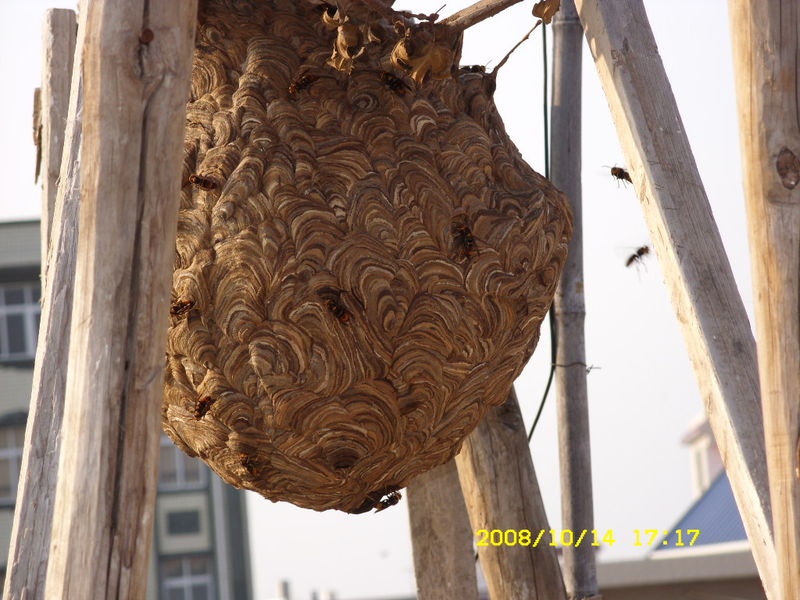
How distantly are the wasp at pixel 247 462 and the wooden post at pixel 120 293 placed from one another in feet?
1.80

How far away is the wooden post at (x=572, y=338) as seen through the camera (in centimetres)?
387

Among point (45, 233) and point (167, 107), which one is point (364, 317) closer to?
point (167, 107)

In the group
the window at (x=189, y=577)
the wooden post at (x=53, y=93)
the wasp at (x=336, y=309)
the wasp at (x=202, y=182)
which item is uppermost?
the window at (x=189, y=577)

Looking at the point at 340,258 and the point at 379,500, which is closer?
the point at 340,258

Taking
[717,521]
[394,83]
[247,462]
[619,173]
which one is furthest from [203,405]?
[717,521]

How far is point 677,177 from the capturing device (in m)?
2.37

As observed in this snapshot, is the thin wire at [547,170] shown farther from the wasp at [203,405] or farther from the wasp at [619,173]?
the wasp at [203,405]

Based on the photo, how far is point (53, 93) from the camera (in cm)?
339

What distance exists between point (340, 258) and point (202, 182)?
342 mm

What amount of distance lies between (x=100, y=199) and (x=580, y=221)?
232cm

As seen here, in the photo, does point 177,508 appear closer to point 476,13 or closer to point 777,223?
point 476,13

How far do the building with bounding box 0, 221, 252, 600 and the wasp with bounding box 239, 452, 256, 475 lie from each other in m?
19.6

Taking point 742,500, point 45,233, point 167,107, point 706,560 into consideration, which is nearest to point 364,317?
point 167,107

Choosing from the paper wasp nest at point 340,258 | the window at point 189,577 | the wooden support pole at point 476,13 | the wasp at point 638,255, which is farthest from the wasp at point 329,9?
the window at point 189,577
